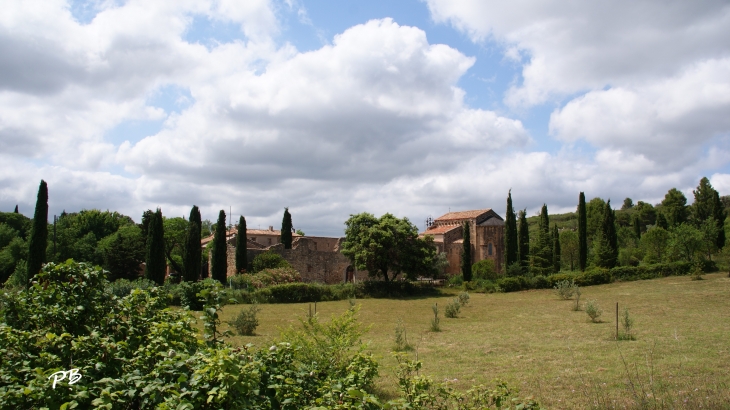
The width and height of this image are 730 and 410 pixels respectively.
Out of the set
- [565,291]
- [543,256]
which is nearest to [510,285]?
[565,291]

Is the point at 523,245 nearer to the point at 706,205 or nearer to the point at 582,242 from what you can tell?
the point at 582,242

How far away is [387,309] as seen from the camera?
87.1ft

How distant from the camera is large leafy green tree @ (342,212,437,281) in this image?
33.8m

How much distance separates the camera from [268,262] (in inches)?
1503

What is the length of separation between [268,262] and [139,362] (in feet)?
117

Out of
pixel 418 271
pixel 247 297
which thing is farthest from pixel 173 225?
pixel 418 271

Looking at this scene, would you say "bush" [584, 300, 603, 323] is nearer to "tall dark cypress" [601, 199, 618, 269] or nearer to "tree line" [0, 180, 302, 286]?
"tall dark cypress" [601, 199, 618, 269]

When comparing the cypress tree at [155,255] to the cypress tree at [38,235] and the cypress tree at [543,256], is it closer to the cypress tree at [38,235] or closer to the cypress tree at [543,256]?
the cypress tree at [38,235]

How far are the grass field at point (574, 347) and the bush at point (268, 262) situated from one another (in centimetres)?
1031

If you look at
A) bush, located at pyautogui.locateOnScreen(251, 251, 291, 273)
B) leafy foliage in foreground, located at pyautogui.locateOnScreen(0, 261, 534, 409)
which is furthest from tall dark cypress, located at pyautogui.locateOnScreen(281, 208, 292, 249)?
leafy foliage in foreground, located at pyautogui.locateOnScreen(0, 261, 534, 409)

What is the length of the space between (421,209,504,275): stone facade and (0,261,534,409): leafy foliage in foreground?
46.7 m

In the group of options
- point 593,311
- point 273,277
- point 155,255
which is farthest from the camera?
point 273,277

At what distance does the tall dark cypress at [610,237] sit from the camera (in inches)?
1575

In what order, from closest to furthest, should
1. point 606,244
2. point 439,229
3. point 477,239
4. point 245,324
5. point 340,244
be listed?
point 245,324 < point 606,244 < point 340,244 < point 477,239 < point 439,229
